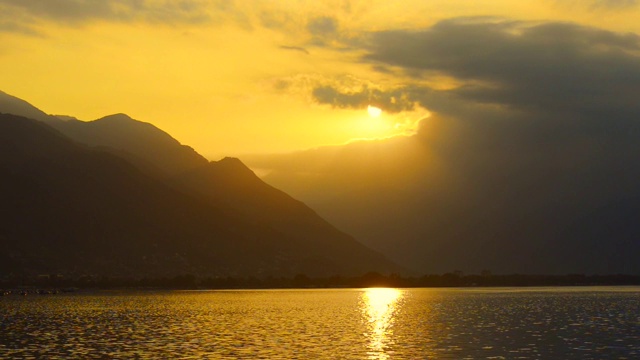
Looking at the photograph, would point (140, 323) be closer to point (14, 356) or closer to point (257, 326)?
point (257, 326)

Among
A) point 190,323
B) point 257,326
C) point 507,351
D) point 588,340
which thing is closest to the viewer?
point 507,351

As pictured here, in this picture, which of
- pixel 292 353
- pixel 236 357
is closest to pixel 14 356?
pixel 236 357

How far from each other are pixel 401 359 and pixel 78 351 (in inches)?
1424

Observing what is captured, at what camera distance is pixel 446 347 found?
91.1m

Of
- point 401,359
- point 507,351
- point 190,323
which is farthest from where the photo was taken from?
point 190,323

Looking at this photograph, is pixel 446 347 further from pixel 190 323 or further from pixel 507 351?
pixel 190 323

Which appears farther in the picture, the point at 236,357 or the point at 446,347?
the point at 446,347

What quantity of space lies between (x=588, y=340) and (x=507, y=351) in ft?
61.6

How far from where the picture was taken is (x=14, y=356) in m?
83.6

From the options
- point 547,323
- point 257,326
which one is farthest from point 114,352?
point 547,323

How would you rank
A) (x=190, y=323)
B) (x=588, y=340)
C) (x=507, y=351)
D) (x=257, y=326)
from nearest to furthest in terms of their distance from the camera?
(x=507, y=351)
(x=588, y=340)
(x=257, y=326)
(x=190, y=323)

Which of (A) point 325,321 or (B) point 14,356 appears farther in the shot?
(A) point 325,321

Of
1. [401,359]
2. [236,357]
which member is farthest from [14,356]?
[401,359]

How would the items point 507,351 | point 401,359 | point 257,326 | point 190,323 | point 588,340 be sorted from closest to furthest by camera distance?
point 401,359
point 507,351
point 588,340
point 257,326
point 190,323
